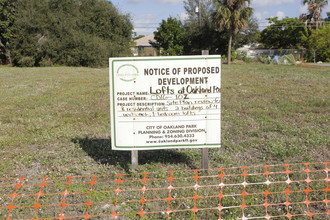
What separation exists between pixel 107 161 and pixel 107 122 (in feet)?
7.34

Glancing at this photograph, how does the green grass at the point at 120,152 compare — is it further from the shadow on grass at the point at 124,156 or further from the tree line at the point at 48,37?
the tree line at the point at 48,37

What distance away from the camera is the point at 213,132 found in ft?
12.7

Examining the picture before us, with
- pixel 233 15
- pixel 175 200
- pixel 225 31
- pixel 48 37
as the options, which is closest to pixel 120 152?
pixel 175 200

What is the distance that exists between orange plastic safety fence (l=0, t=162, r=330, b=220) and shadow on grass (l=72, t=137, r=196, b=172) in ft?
1.87

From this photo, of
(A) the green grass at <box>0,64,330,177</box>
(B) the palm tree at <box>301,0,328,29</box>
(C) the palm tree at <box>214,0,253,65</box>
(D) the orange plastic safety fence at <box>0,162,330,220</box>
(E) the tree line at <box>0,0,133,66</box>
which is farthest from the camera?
(B) the palm tree at <box>301,0,328,29</box>

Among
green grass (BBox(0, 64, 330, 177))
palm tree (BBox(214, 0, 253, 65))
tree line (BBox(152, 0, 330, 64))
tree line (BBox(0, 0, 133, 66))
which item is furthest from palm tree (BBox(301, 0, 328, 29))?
green grass (BBox(0, 64, 330, 177))

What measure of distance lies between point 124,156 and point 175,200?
61.6 inches

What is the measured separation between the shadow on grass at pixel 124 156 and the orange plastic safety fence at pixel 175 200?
1.87 feet

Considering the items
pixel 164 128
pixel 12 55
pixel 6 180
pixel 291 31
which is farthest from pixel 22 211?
pixel 291 31

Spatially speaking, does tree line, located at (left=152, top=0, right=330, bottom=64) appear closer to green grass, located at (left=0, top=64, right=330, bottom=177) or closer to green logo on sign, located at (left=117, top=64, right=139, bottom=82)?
green grass, located at (left=0, top=64, right=330, bottom=177)

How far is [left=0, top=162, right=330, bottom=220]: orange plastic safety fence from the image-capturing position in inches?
123

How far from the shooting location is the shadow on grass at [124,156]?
4473 millimetres

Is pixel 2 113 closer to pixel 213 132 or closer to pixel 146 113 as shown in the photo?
pixel 146 113

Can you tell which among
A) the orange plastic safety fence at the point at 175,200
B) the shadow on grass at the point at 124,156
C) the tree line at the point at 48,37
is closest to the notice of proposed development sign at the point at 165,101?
the orange plastic safety fence at the point at 175,200
